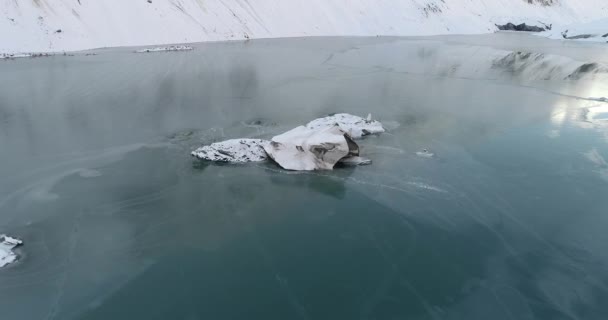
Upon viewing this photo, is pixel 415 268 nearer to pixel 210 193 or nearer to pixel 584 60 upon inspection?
pixel 210 193

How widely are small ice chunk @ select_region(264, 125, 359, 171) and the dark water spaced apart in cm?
40

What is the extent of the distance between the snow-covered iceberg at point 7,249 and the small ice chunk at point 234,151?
179 inches

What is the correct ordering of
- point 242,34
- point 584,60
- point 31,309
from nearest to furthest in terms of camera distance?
point 31,309 → point 584,60 → point 242,34

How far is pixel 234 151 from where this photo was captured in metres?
11.1

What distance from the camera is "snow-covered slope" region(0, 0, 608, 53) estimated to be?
1043 inches

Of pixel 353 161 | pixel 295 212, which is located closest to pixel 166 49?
pixel 353 161

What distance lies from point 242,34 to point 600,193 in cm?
3064

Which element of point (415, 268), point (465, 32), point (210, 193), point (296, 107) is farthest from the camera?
point (465, 32)

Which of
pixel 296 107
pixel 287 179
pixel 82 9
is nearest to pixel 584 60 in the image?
pixel 296 107

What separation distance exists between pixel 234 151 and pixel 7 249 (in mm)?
5328

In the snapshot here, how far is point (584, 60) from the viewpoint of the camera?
28.7m

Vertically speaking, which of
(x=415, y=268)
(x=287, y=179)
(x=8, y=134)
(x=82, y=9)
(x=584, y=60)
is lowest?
(x=584, y=60)

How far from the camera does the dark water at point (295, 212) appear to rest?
649cm

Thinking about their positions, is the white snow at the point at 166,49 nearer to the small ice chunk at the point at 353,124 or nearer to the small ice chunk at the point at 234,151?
the small ice chunk at the point at 353,124
